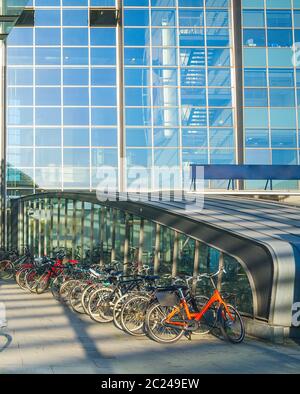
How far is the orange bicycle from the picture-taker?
899cm

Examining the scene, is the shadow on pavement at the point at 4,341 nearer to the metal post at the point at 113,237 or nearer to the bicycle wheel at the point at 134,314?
the bicycle wheel at the point at 134,314

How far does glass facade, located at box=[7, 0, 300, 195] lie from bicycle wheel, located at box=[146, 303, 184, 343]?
812 inches

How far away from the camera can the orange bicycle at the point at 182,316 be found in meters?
8.99

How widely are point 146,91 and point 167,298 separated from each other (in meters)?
22.4

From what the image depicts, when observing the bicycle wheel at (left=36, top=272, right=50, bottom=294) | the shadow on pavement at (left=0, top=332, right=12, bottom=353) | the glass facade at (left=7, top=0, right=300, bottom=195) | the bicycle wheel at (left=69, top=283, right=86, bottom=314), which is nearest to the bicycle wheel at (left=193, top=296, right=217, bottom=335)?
the shadow on pavement at (left=0, top=332, right=12, bottom=353)

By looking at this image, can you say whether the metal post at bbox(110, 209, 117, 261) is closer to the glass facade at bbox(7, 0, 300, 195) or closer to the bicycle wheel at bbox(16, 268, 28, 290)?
the bicycle wheel at bbox(16, 268, 28, 290)

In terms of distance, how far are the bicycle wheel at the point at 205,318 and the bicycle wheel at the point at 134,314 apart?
2.54ft

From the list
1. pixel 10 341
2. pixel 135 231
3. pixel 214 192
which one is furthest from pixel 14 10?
pixel 214 192

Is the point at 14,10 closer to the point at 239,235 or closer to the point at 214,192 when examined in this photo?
the point at 239,235

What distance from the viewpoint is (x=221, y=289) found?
35.7 feet

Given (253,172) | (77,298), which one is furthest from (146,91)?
(77,298)

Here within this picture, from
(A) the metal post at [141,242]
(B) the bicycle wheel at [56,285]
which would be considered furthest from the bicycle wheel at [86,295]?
(B) the bicycle wheel at [56,285]

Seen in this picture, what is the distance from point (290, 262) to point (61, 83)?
23.7m

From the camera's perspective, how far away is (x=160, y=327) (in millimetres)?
9109
